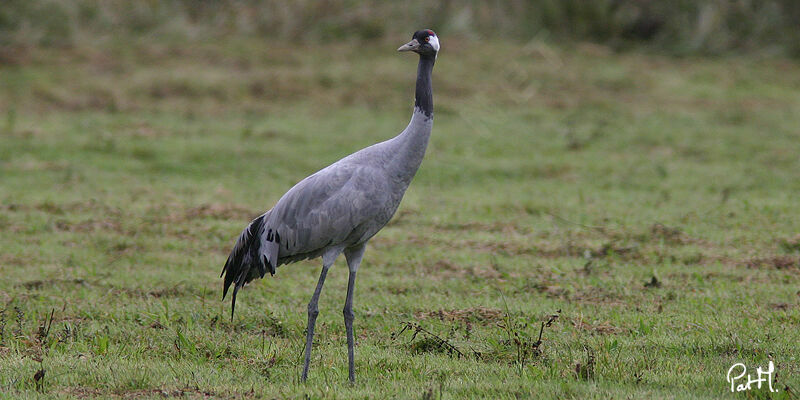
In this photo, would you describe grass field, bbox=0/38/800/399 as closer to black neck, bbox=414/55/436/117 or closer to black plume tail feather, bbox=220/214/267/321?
black plume tail feather, bbox=220/214/267/321

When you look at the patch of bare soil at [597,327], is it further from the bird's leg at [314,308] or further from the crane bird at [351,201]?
the bird's leg at [314,308]

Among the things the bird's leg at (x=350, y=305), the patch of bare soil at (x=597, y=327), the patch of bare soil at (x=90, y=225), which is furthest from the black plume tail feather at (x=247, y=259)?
the patch of bare soil at (x=90, y=225)

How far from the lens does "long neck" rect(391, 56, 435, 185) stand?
659 centimetres

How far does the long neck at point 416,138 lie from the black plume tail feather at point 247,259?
1193 mm

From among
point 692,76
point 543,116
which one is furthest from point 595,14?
point 543,116

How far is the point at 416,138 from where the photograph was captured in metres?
6.60

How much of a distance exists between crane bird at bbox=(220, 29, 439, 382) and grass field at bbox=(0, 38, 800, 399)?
27.9 inches

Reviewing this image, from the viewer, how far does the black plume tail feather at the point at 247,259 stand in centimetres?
703

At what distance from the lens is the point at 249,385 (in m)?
6.16

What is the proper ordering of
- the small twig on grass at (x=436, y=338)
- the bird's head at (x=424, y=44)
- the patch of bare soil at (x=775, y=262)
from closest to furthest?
the bird's head at (x=424, y=44), the small twig on grass at (x=436, y=338), the patch of bare soil at (x=775, y=262)

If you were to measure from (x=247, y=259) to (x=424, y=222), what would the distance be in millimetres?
4597

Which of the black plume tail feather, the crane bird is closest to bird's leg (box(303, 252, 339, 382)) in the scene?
the crane bird

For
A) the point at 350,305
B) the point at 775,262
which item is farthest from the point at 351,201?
the point at 775,262

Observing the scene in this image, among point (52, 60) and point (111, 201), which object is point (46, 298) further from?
point (52, 60)
